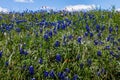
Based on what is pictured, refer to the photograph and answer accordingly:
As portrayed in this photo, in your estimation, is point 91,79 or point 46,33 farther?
point 46,33

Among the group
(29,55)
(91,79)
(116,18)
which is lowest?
(91,79)

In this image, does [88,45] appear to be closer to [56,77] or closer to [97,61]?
[97,61]

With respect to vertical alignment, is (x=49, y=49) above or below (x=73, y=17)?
below

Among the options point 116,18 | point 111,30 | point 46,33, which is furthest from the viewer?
point 116,18

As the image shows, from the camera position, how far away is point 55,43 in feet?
26.2

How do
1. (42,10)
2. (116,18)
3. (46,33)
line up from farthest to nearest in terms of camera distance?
1. (42,10)
2. (116,18)
3. (46,33)

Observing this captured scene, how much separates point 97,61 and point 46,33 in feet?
5.69

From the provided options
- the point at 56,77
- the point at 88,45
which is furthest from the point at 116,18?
the point at 56,77

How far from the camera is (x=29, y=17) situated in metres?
12.2

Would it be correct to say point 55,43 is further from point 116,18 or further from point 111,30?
point 116,18

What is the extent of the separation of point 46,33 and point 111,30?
6.88 ft

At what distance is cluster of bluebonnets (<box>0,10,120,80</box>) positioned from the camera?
700 centimetres

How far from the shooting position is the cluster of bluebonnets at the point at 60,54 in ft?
23.0

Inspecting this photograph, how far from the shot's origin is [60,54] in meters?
7.75
